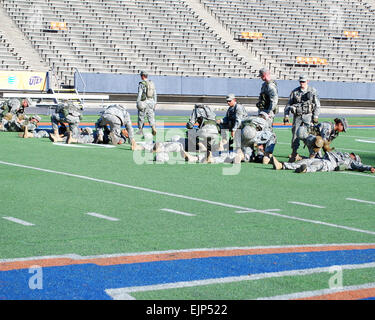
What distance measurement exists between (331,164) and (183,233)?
6.13 metres

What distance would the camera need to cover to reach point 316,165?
→ 39.2 feet

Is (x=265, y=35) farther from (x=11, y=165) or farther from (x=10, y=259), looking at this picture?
(x=10, y=259)

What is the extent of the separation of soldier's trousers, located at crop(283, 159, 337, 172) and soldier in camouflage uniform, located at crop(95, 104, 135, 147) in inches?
155

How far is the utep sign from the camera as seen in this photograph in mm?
32375

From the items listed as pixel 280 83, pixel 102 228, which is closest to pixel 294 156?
pixel 102 228

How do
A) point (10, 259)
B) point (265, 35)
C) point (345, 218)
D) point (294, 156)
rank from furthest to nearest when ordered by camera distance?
point (265, 35)
point (294, 156)
point (345, 218)
point (10, 259)

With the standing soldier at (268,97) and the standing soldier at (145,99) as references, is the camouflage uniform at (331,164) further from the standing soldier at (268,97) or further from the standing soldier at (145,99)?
the standing soldier at (145,99)

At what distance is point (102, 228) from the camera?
6707mm

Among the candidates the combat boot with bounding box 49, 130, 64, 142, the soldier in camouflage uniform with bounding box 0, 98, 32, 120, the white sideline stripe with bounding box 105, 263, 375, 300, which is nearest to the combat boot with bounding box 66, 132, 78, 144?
the combat boot with bounding box 49, 130, 64, 142

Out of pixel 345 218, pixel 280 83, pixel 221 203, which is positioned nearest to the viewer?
pixel 345 218

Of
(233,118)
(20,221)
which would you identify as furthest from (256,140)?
(20,221)

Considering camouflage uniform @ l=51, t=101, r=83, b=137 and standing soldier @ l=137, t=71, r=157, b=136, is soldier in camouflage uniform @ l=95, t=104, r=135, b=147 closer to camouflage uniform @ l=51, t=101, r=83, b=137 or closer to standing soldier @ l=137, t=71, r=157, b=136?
camouflage uniform @ l=51, t=101, r=83, b=137

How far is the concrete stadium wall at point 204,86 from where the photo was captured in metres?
36.6
